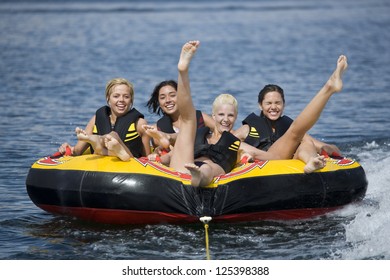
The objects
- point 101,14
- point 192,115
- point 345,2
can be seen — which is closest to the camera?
point 192,115

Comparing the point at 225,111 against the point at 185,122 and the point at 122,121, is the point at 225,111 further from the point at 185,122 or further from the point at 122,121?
the point at 122,121

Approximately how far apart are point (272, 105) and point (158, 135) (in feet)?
3.97

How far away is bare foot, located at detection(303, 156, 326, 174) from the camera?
7863 mm

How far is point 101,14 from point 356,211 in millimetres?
36606

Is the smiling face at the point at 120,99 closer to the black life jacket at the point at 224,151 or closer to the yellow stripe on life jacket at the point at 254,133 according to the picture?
the black life jacket at the point at 224,151

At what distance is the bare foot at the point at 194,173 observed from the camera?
7340 millimetres

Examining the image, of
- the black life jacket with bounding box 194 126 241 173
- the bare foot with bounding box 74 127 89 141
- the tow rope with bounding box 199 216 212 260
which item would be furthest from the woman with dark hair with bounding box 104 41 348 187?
the bare foot with bounding box 74 127 89 141

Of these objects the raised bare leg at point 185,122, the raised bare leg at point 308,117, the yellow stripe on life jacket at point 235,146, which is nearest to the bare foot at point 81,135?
the raised bare leg at point 185,122

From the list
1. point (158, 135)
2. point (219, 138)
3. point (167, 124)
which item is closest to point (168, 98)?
point (167, 124)

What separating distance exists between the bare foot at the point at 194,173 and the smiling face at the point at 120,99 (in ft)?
4.50

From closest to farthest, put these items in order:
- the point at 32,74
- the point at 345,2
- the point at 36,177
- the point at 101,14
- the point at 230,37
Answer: the point at 36,177, the point at 32,74, the point at 230,37, the point at 101,14, the point at 345,2
